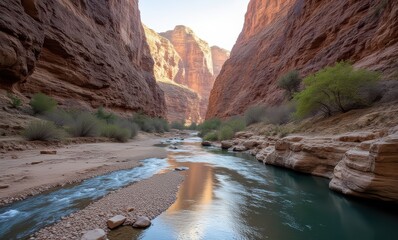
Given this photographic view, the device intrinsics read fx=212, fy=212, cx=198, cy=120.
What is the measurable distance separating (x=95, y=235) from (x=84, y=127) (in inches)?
513

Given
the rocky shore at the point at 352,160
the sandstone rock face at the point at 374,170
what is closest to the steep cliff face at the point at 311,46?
the rocky shore at the point at 352,160

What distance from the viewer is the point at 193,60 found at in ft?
362

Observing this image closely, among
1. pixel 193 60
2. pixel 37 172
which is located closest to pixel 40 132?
pixel 37 172

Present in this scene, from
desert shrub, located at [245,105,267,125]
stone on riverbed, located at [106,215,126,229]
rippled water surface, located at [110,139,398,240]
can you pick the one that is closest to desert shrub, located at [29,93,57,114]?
rippled water surface, located at [110,139,398,240]

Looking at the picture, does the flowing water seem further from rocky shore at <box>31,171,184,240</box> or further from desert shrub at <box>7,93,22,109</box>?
desert shrub at <box>7,93,22,109</box>

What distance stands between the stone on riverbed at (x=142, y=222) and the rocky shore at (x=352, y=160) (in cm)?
472

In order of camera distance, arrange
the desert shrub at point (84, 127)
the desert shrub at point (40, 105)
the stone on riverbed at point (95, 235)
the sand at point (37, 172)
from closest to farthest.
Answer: the stone on riverbed at point (95, 235), the sand at point (37, 172), the desert shrub at point (40, 105), the desert shrub at point (84, 127)

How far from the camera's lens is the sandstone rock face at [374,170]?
429 cm

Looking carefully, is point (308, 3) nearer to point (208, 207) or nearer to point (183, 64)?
point (208, 207)

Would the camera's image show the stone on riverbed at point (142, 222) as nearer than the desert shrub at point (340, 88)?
Yes

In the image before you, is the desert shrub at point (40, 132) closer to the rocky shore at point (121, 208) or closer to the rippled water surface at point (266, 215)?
the rocky shore at point (121, 208)

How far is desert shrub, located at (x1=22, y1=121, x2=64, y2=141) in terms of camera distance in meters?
9.53

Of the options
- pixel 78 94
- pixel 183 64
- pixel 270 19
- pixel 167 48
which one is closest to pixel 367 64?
pixel 78 94

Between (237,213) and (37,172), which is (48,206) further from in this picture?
(237,213)
